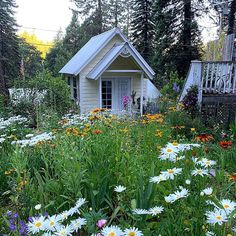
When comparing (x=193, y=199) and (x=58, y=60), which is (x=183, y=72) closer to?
(x=58, y=60)

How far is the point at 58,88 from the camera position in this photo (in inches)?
406

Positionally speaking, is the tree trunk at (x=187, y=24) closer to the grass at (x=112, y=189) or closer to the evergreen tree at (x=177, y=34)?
the evergreen tree at (x=177, y=34)

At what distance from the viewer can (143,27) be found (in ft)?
83.8

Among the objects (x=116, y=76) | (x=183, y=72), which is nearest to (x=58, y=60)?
(x=183, y=72)

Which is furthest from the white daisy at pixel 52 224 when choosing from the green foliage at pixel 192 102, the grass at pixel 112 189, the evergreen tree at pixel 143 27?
the evergreen tree at pixel 143 27

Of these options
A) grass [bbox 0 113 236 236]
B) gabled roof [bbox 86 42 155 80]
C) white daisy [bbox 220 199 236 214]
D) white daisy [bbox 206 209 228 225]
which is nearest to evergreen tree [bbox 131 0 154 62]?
gabled roof [bbox 86 42 155 80]

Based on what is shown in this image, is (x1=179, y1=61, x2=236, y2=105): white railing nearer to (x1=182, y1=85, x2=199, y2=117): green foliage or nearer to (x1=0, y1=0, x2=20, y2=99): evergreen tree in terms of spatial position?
(x1=182, y1=85, x2=199, y2=117): green foliage

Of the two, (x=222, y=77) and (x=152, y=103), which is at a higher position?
(x=222, y=77)

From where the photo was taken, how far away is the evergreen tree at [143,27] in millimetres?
25125

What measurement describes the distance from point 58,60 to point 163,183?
2696cm

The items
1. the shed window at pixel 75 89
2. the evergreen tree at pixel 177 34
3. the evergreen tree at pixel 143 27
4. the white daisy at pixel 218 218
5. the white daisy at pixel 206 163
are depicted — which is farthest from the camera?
the evergreen tree at pixel 143 27

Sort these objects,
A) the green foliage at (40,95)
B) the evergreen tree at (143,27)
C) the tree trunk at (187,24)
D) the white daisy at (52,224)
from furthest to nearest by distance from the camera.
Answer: the evergreen tree at (143,27) → the tree trunk at (187,24) → the green foliage at (40,95) → the white daisy at (52,224)

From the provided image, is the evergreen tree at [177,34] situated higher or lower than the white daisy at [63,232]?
higher

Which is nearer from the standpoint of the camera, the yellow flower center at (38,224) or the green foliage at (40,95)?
the yellow flower center at (38,224)
